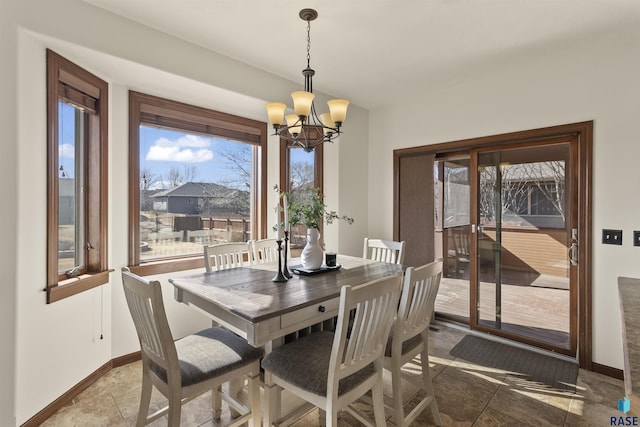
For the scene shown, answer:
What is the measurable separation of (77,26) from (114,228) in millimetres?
1459

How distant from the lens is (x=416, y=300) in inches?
73.9

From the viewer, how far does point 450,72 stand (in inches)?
A: 122

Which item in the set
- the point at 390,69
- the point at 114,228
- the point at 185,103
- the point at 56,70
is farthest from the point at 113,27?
the point at 390,69

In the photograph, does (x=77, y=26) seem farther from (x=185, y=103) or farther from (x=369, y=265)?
(x=369, y=265)

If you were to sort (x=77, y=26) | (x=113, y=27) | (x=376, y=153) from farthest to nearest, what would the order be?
(x=376, y=153), (x=113, y=27), (x=77, y=26)

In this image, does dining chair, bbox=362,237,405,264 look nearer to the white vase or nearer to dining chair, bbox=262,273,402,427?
the white vase

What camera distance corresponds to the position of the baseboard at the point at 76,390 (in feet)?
6.46

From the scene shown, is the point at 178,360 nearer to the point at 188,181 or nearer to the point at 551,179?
the point at 188,181

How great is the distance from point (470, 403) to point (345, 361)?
129 cm

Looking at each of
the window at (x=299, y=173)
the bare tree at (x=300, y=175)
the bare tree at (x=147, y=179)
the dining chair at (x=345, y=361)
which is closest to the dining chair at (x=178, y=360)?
the dining chair at (x=345, y=361)

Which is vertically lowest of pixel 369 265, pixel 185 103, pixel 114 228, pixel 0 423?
pixel 0 423

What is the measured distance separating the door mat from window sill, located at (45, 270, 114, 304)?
10.0 ft

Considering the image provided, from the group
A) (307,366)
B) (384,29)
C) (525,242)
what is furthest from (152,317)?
(525,242)

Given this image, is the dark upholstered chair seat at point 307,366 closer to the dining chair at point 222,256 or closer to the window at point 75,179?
the dining chair at point 222,256
